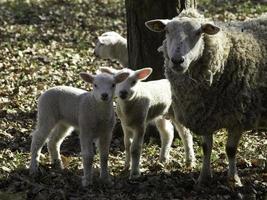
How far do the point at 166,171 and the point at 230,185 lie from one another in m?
0.96

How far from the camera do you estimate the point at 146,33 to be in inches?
325

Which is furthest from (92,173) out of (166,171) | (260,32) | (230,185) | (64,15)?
(64,15)

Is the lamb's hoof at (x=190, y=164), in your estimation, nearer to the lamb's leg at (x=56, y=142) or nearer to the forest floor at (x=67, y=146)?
the forest floor at (x=67, y=146)

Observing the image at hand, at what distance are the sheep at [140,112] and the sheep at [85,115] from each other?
35 centimetres

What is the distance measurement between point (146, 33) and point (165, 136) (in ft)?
5.17

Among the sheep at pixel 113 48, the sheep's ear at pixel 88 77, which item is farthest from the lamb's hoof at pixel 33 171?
the sheep at pixel 113 48

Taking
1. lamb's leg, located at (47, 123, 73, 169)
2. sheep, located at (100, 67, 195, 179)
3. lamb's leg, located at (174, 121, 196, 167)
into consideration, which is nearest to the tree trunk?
sheep, located at (100, 67, 195, 179)

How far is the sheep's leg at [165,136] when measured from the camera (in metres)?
7.66

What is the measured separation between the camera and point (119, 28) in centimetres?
1602

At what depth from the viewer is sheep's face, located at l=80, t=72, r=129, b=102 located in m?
6.29

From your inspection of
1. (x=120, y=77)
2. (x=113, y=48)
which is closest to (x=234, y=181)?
(x=120, y=77)

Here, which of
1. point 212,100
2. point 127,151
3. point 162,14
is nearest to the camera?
point 212,100

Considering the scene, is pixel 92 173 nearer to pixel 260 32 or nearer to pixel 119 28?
pixel 260 32

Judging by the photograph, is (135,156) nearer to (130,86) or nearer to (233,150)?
(130,86)
